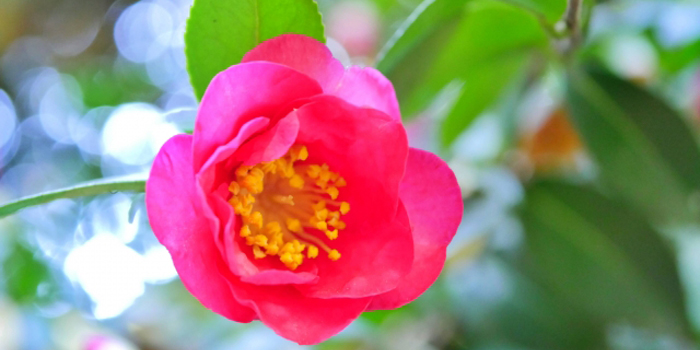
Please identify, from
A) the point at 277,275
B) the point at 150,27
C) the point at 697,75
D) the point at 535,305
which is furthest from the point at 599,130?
the point at 150,27

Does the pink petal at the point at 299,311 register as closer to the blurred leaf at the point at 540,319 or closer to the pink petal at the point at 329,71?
the pink petal at the point at 329,71

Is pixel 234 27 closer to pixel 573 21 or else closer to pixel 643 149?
pixel 573 21

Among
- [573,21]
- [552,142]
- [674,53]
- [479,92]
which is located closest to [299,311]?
[573,21]

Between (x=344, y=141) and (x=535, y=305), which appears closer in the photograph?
(x=344, y=141)

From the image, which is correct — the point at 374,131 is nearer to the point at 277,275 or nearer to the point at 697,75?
the point at 277,275

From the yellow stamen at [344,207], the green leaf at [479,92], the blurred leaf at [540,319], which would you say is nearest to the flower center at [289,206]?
the yellow stamen at [344,207]

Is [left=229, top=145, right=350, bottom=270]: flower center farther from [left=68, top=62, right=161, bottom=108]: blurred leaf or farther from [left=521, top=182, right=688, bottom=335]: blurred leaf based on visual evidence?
[left=68, top=62, right=161, bottom=108]: blurred leaf

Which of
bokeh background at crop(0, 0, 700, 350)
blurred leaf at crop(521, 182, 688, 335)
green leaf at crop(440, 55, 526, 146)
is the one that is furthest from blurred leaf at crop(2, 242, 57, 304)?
blurred leaf at crop(521, 182, 688, 335)
